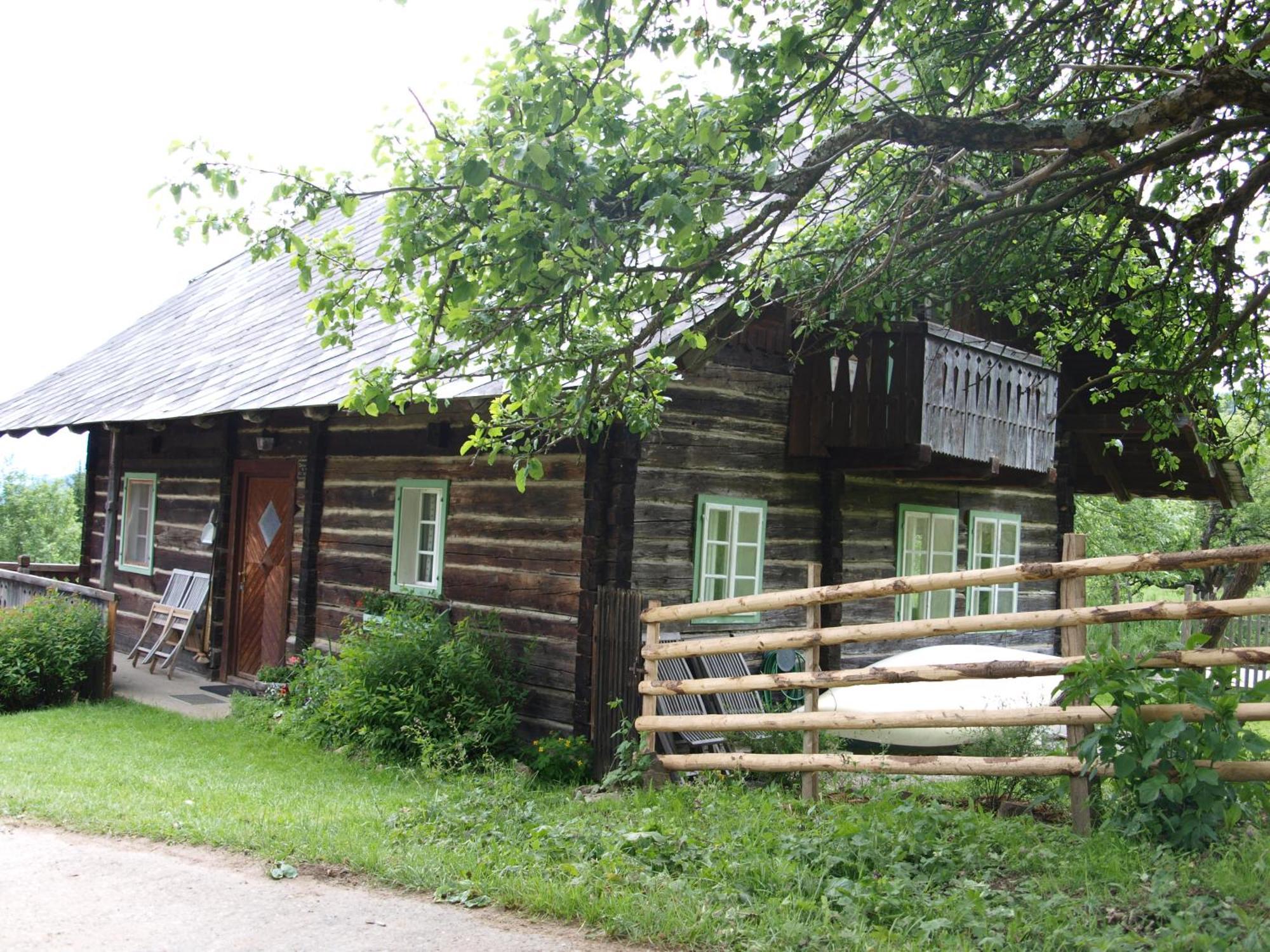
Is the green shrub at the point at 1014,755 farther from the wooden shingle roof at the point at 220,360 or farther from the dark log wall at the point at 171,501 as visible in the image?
the dark log wall at the point at 171,501

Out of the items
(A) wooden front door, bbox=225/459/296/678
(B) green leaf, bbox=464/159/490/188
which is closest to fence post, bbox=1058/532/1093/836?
(B) green leaf, bbox=464/159/490/188

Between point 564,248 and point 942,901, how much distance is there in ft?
10.6

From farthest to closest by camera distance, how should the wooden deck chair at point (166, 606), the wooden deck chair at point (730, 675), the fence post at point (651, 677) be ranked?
the wooden deck chair at point (166, 606) < the wooden deck chair at point (730, 675) < the fence post at point (651, 677)

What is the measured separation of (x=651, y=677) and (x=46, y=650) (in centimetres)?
700

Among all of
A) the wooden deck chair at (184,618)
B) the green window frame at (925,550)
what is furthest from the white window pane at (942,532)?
the wooden deck chair at (184,618)

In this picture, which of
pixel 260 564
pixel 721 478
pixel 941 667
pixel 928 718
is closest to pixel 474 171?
pixel 941 667

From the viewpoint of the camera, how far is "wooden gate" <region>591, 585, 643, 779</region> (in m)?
8.12

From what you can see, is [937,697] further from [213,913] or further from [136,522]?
[136,522]

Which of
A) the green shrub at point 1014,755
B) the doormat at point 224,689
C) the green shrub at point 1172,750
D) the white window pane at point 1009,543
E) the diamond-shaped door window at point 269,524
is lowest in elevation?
the doormat at point 224,689

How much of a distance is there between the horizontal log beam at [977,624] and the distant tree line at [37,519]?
89.2ft

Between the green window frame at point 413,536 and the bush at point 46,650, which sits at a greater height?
the green window frame at point 413,536

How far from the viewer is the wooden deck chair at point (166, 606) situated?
13.8 metres

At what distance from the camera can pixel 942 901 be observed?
15.3 ft

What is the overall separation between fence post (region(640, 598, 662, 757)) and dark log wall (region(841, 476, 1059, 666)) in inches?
137
